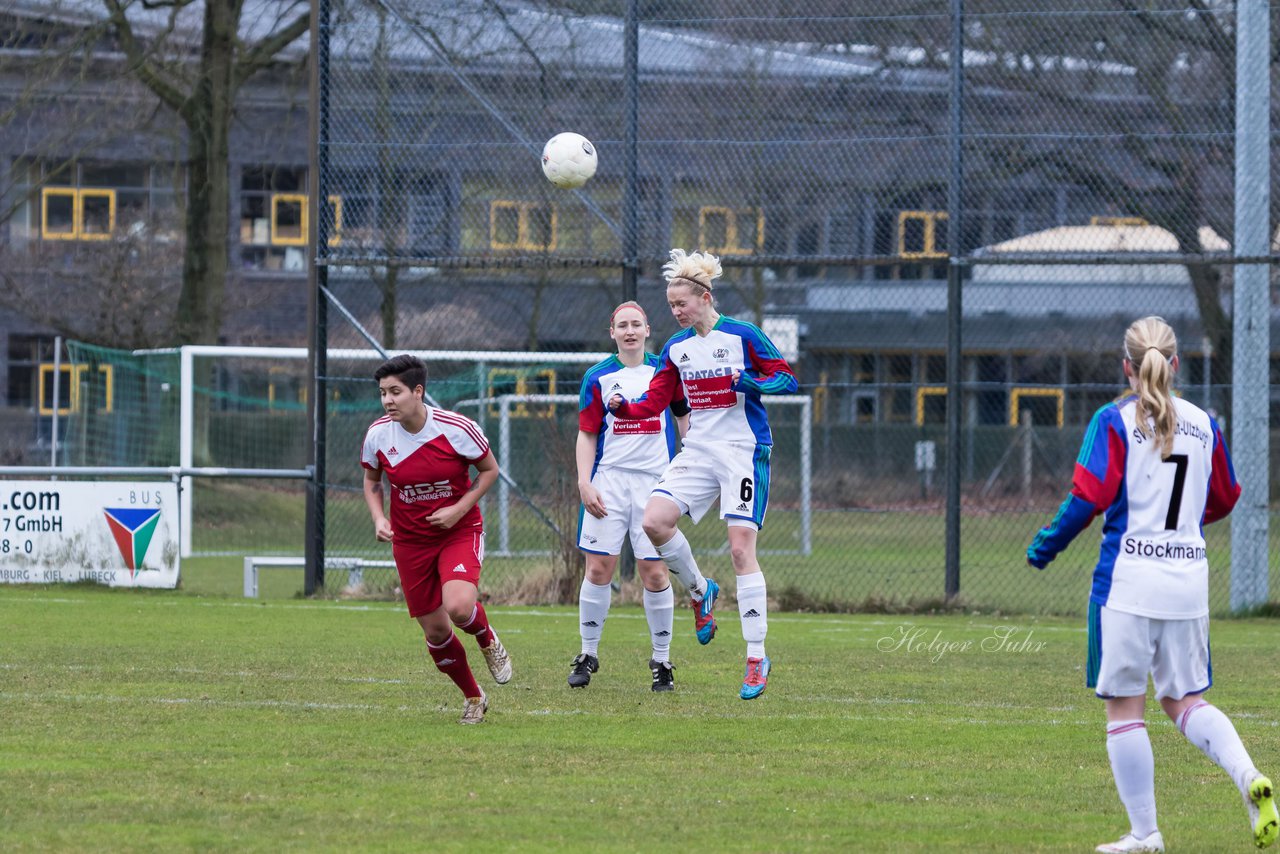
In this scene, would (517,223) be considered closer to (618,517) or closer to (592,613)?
(618,517)

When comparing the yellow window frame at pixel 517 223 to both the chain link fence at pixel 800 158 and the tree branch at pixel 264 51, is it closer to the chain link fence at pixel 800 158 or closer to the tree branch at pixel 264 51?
the chain link fence at pixel 800 158

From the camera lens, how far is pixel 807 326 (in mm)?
22359

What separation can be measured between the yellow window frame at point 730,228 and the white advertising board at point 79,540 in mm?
5061

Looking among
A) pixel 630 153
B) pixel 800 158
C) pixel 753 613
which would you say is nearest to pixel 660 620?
pixel 753 613

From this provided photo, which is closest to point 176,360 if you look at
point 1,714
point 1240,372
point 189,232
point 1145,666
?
point 189,232

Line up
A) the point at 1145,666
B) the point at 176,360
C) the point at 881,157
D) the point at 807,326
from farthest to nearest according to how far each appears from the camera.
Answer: the point at 176,360
the point at 807,326
the point at 881,157
the point at 1145,666

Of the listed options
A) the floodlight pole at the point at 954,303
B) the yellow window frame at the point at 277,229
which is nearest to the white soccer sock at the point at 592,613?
the floodlight pole at the point at 954,303

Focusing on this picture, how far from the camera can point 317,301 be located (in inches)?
599

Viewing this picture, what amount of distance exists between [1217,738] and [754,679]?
11.2 ft

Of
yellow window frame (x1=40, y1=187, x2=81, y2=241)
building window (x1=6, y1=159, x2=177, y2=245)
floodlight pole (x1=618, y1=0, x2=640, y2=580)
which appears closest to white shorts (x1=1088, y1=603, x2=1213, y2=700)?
floodlight pole (x1=618, y1=0, x2=640, y2=580)

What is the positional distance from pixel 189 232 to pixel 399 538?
752 inches

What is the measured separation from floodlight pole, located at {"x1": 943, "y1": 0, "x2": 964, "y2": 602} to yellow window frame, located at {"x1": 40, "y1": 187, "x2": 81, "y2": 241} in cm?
2770

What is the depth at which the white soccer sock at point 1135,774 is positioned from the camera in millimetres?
5332

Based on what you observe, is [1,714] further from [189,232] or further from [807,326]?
[189,232]
